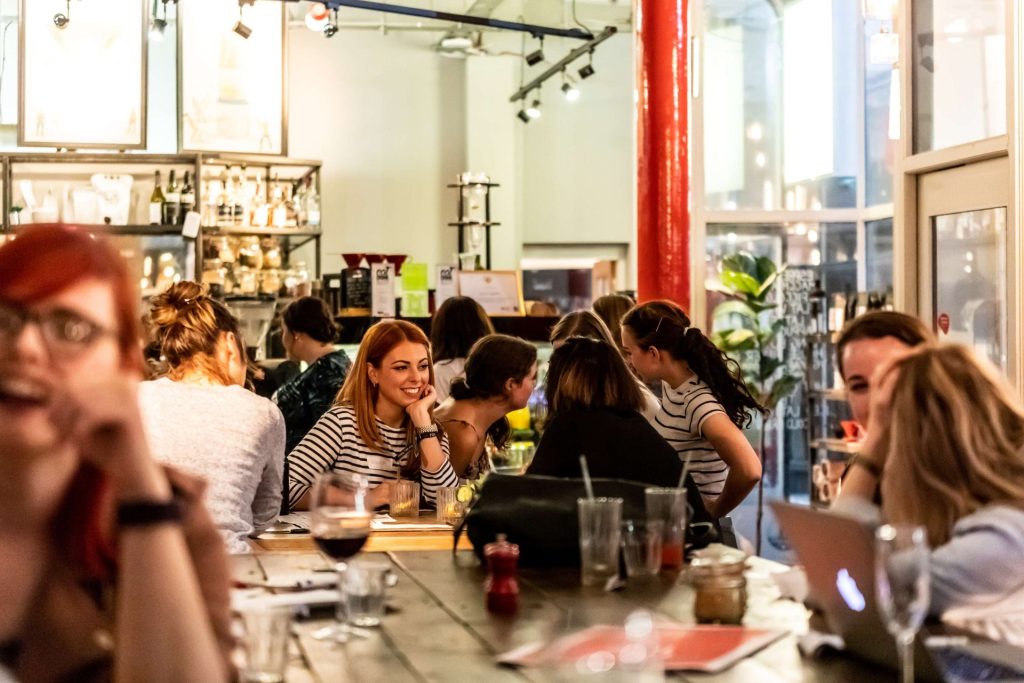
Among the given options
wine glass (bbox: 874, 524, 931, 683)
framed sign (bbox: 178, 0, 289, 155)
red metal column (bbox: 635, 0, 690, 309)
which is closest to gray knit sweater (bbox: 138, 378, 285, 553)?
wine glass (bbox: 874, 524, 931, 683)

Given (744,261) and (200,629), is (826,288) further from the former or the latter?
(200,629)

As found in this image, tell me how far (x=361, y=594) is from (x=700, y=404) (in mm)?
2639

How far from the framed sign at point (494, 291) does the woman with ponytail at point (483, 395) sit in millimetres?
2914

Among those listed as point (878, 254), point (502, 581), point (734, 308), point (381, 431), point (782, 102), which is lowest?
point (502, 581)

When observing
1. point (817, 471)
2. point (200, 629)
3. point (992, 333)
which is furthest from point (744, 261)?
point (200, 629)

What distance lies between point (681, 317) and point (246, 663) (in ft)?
11.6

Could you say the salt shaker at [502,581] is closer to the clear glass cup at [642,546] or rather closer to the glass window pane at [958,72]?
the clear glass cup at [642,546]

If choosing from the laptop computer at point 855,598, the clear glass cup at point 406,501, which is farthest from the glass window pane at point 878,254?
the laptop computer at point 855,598

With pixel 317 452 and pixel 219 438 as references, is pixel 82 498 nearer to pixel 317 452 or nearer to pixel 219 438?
pixel 219 438

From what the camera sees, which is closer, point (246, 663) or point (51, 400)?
point (51, 400)

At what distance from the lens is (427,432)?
183 inches

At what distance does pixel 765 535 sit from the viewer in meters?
9.28

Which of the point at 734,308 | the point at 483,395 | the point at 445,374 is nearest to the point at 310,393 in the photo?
the point at 445,374

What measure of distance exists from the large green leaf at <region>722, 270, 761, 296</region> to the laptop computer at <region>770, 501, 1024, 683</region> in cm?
617
